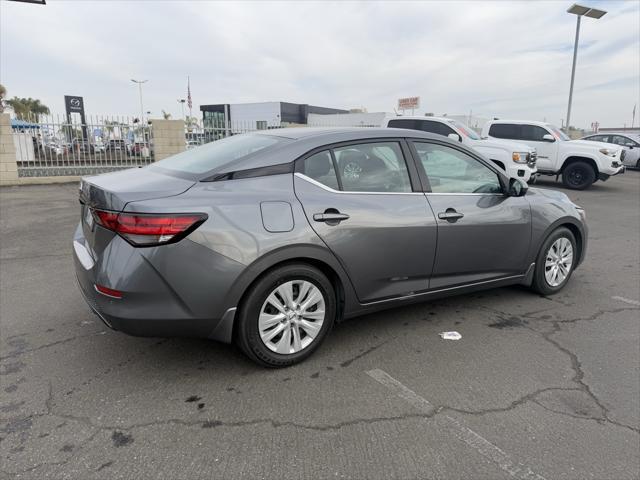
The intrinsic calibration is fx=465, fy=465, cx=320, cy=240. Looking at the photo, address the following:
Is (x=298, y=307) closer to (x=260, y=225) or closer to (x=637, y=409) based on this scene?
(x=260, y=225)

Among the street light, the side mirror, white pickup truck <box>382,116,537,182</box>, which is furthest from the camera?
the street light

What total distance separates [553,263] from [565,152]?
37.5 feet

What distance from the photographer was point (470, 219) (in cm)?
383

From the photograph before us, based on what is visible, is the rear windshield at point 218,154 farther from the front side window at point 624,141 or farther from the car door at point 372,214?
the front side window at point 624,141

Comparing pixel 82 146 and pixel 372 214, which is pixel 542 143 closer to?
pixel 372 214

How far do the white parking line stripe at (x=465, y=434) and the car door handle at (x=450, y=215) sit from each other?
130 cm

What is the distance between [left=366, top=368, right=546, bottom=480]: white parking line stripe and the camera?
2.26 metres

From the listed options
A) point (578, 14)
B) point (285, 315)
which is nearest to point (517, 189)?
point (285, 315)

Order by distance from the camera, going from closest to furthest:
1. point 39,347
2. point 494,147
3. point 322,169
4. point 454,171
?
point 322,169
point 39,347
point 454,171
point 494,147

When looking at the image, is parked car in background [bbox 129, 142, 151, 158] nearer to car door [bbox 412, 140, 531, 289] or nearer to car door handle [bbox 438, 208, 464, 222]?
car door [bbox 412, 140, 531, 289]

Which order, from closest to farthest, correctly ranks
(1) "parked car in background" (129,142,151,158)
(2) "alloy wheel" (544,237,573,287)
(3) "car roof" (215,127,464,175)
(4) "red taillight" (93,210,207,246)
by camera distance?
(4) "red taillight" (93,210,207,246) → (3) "car roof" (215,127,464,175) → (2) "alloy wheel" (544,237,573,287) → (1) "parked car in background" (129,142,151,158)

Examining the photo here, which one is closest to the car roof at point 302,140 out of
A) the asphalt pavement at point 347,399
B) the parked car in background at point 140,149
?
the asphalt pavement at point 347,399

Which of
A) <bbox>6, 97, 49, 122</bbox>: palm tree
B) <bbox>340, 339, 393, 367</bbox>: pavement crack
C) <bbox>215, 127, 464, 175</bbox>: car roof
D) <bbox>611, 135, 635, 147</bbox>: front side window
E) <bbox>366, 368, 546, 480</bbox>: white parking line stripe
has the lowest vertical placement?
<bbox>366, 368, 546, 480</bbox>: white parking line stripe

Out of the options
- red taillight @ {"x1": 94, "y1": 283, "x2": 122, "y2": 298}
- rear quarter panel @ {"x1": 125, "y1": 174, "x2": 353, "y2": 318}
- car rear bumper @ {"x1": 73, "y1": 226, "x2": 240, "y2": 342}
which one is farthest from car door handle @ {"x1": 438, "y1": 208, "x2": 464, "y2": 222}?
red taillight @ {"x1": 94, "y1": 283, "x2": 122, "y2": 298}
